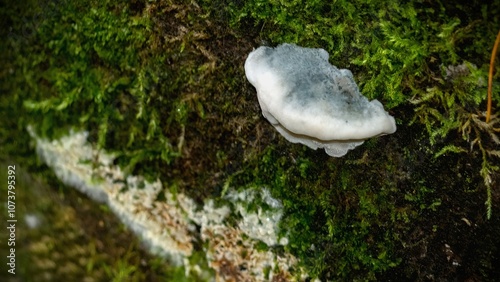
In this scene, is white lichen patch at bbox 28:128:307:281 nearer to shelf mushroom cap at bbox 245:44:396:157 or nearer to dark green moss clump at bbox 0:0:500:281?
dark green moss clump at bbox 0:0:500:281

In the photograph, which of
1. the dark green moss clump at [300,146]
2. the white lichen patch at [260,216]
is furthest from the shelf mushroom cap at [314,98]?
the white lichen patch at [260,216]

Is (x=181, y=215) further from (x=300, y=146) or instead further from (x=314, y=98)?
(x=314, y=98)

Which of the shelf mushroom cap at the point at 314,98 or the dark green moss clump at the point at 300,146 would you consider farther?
the dark green moss clump at the point at 300,146

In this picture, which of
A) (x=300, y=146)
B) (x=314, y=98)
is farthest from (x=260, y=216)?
(x=314, y=98)

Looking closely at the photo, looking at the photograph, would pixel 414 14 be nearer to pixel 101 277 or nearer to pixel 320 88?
pixel 320 88

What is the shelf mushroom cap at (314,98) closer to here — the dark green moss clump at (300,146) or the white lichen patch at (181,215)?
the dark green moss clump at (300,146)

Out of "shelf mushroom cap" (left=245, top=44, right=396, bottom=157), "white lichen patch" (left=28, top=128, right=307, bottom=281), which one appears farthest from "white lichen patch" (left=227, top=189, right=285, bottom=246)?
Result: "shelf mushroom cap" (left=245, top=44, right=396, bottom=157)
